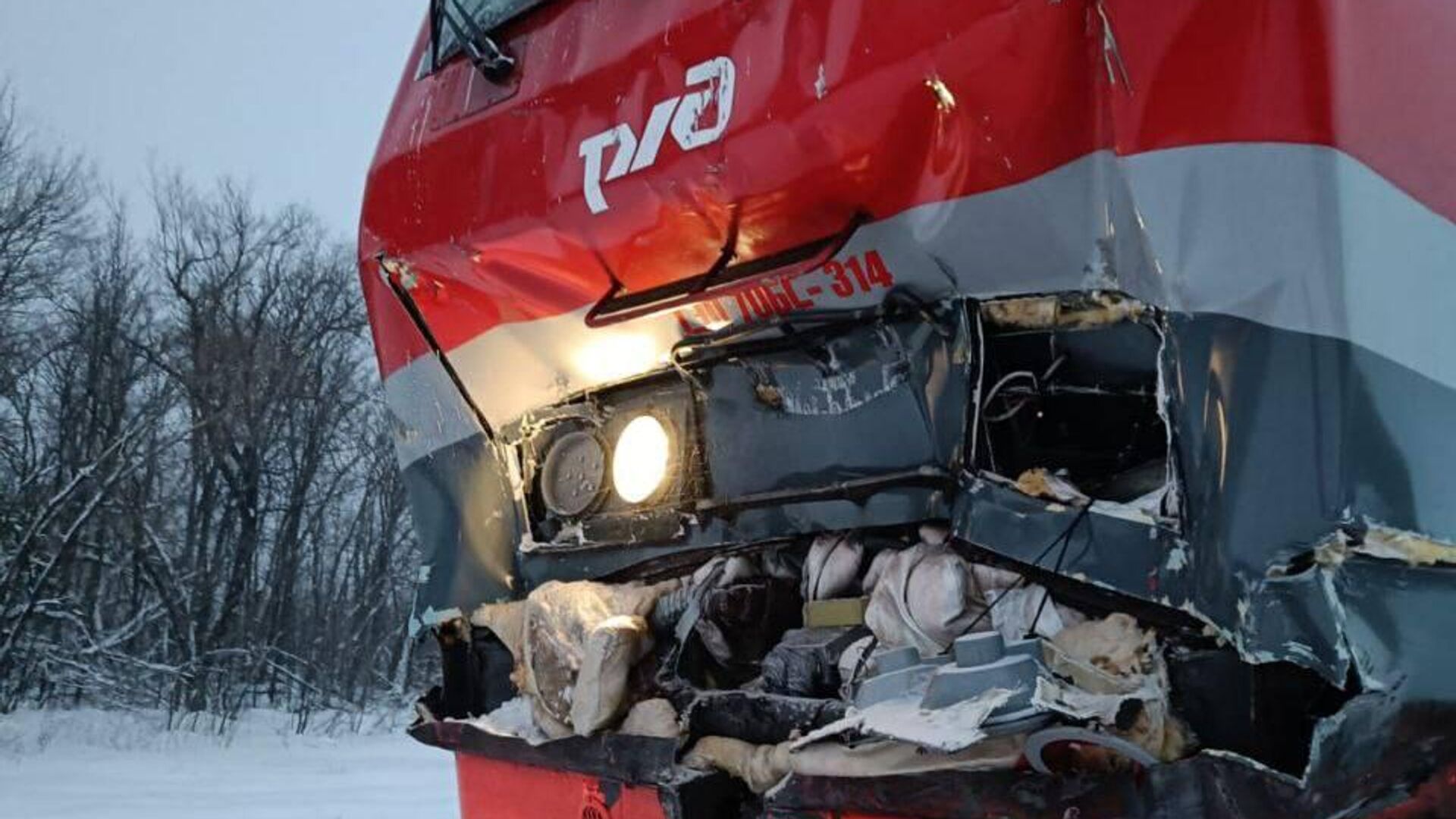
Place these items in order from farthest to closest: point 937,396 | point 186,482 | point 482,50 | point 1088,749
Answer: point 186,482, point 482,50, point 937,396, point 1088,749

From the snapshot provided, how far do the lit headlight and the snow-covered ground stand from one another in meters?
5.84

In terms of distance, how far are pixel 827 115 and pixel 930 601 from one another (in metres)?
0.93

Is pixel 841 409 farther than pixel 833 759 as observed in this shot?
Yes

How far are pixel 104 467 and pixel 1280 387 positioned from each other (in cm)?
1779

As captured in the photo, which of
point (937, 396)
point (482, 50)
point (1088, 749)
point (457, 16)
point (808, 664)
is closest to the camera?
point (1088, 749)

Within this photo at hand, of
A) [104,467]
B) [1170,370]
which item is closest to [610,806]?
[1170,370]

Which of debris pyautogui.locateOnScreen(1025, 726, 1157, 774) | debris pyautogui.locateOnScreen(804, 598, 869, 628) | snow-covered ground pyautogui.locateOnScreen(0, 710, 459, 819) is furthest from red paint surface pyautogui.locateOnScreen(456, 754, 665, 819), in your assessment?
snow-covered ground pyautogui.locateOnScreen(0, 710, 459, 819)

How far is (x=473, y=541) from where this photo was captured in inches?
134

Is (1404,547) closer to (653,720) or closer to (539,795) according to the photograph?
(653,720)

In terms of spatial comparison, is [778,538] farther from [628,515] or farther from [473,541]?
[473,541]

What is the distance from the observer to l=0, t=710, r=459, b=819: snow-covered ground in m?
8.53

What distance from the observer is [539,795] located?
2838mm

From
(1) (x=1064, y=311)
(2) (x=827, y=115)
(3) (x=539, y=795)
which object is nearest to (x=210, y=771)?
(3) (x=539, y=795)

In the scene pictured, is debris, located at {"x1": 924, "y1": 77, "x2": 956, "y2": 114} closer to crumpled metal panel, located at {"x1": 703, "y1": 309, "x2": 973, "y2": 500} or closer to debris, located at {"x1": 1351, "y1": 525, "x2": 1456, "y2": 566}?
crumpled metal panel, located at {"x1": 703, "y1": 309, "x2": 973, "y2": 500}
